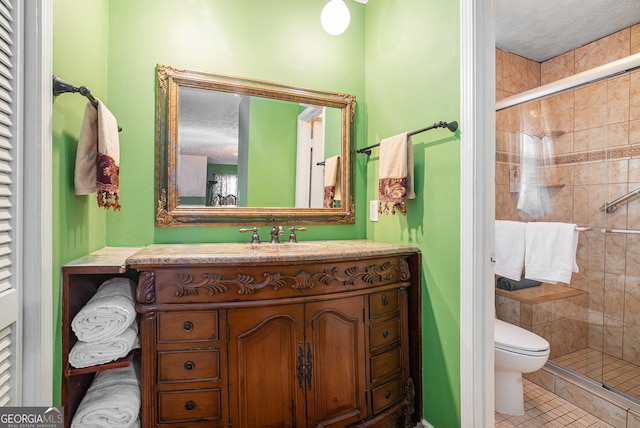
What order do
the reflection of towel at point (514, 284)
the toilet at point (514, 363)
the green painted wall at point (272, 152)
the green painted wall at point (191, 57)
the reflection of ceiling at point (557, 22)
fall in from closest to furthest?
1. the green painted wall at point (191, 57)
2. the toilet at point (514, 363)
3. the green painted wall at point (272, 152)
4. the reflection of ceiling at point (557, 22)
5. the reflection of towel at point (514, 284)

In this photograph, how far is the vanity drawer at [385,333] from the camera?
4.86ft

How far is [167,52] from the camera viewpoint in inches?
66.3

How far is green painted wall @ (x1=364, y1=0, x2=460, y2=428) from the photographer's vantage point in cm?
147

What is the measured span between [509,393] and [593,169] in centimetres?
178

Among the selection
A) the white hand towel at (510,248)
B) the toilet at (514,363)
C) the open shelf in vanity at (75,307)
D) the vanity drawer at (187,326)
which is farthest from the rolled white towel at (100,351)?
the white hand towel at (510,248)

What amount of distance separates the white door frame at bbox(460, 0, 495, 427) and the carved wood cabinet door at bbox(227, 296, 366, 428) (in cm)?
51

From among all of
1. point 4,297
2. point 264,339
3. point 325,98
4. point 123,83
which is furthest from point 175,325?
point 325,98

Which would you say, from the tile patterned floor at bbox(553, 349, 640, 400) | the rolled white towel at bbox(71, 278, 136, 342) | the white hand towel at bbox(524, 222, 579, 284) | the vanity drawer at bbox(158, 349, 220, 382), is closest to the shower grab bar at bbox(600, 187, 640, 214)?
the white hand towel at bbox(524, 222, 579, 284)

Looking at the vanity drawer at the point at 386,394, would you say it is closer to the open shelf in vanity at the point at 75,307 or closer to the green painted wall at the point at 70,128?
the open shelf in vanity at the point at 75,307

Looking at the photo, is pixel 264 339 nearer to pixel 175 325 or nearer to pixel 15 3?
pixel 175 325

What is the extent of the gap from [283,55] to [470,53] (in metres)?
1.13

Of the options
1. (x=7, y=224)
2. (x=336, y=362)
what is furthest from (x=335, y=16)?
(x=336, y=362)

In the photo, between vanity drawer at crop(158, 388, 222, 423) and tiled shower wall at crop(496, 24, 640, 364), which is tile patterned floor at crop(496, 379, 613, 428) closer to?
tiled shower wall at crop(496, 24, 640, 364)

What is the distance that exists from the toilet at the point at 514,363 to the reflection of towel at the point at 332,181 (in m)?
1.34
